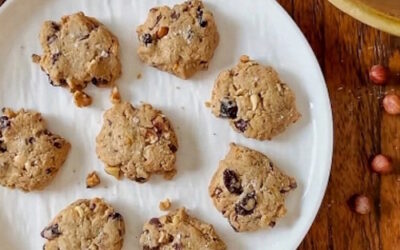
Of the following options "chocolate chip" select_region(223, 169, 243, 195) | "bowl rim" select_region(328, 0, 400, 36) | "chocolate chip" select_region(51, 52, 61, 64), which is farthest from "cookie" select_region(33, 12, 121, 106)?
"bowl rim" select_region(328, 0, 400, 36)

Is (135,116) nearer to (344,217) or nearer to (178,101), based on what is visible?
(178,101)

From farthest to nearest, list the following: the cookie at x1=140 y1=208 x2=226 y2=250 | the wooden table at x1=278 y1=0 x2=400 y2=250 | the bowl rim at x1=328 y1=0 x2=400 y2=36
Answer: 1. the wooden table at x1=278 y1=0 x2=400 y2=250
2. the cookie at x1=140 y1=208 x2=226 y2=250
3. the bowl rim at x1=328 y1=0 x2=400 y2=36

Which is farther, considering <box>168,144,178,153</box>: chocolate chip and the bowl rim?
<box>168,144,178,153</box>: chocolate chip

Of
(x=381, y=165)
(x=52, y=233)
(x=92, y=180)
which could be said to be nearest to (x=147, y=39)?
(x=92, y=180)

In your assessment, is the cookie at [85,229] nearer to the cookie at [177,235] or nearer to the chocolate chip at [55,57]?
the cookie at [177,235]

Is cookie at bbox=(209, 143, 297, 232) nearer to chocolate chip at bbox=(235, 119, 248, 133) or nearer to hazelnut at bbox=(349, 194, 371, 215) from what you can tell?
chocolate chip at bbox=(235, 119, 248, 133)

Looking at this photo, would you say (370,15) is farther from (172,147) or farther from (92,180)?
(92,180)

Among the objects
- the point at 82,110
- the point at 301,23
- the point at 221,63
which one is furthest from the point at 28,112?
the point at 301,23
